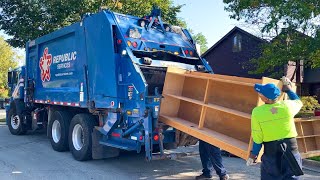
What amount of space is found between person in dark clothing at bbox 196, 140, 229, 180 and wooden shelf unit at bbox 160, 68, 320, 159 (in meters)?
0.46

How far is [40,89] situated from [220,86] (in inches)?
232

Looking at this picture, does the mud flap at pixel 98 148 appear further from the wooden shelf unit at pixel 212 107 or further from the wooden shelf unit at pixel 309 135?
the wooden shelf unit at pixel 309 135

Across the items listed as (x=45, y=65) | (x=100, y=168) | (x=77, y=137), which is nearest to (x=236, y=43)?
(x=45, y=65)

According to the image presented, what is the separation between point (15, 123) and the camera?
11.8 meters

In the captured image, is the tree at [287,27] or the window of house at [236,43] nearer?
the tree at [287,27]

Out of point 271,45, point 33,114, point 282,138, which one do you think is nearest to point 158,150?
point 282,138

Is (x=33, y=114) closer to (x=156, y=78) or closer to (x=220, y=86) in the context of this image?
(x=156, y=78)

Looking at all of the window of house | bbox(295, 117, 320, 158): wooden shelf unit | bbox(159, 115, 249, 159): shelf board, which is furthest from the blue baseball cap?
the window of house

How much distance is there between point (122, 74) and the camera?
654 centimetres

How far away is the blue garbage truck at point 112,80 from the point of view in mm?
6277

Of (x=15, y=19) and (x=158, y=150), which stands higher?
(x=15, y=19)

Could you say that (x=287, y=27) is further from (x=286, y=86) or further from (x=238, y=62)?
(x=238, y=62)

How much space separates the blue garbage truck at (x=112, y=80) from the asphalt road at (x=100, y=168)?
34cm

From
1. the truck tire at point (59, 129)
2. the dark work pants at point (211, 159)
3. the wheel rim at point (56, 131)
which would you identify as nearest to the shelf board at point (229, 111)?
the dark work pants at point (211, 159)
